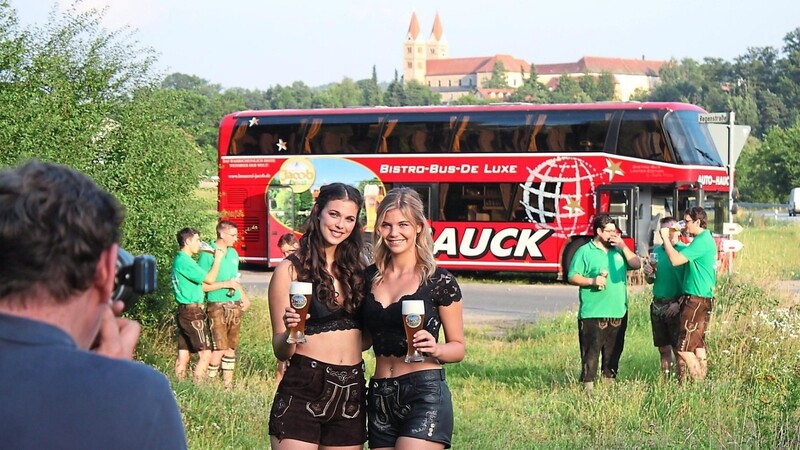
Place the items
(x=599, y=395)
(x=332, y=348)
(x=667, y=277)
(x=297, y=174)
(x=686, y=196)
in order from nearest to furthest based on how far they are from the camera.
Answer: (x=332, y=348)
(x=599, y=395)
(x=667, y=277)
(x=686, y=196)
(x=297, y=174)

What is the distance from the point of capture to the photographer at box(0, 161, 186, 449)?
2.29 metres

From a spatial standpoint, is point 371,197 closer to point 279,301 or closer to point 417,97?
point 279,301

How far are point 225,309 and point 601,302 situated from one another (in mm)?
3481

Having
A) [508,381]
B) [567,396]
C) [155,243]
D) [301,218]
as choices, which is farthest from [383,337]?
[301,218]

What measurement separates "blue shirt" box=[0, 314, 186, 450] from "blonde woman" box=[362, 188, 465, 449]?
3.03 metres

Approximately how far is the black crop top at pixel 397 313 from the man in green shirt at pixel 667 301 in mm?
5436

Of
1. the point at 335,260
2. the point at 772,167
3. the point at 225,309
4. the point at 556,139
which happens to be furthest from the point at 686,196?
the point at 772,167

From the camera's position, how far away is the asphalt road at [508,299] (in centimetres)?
1888

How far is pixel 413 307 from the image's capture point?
5.32m

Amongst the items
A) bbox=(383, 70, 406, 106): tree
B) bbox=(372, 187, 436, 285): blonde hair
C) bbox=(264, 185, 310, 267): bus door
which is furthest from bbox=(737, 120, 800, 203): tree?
bbox=(383, 70, 406, 106): tree

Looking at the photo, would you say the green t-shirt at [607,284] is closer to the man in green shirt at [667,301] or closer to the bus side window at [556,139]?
the man in green shirt at [667,301]

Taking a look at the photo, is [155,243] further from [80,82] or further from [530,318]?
[530,318]

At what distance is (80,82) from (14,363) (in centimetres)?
1048

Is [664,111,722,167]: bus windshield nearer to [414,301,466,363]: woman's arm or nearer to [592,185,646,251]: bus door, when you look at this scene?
[592,185,646,251]: bus door
